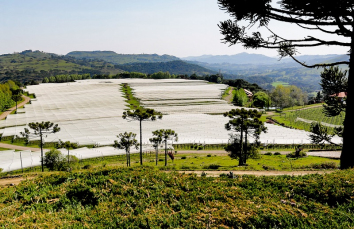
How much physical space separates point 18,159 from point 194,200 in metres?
45.6

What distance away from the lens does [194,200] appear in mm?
8266

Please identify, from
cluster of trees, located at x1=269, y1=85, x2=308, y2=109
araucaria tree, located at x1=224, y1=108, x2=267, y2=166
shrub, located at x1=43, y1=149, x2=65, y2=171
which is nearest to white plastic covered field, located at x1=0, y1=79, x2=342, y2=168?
shrub, located at x1=43, y1=149, x2=65, y2=171

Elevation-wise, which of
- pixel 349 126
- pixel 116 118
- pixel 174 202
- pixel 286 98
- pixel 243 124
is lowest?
pixel 116 118

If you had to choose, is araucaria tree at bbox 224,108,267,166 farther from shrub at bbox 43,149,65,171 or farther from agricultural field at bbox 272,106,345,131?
agricultural field at bbox 272,106,345,131

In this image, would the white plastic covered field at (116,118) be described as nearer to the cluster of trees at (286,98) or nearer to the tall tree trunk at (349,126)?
the cluster of trees at (286,98)

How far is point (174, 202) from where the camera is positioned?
8109 millimetres

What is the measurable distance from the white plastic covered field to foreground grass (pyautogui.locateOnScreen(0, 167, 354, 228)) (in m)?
47.1

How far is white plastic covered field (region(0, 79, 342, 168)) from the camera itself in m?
62.0

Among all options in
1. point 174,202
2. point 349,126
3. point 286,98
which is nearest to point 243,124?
point 349,126

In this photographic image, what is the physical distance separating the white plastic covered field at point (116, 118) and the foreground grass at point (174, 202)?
154 feet

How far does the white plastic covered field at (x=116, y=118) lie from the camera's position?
62.0 m

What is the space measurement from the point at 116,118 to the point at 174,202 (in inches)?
2920

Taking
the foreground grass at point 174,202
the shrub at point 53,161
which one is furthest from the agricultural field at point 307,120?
the foreground grass at point 174,202

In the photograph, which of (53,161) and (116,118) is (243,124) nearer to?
(53,161)
